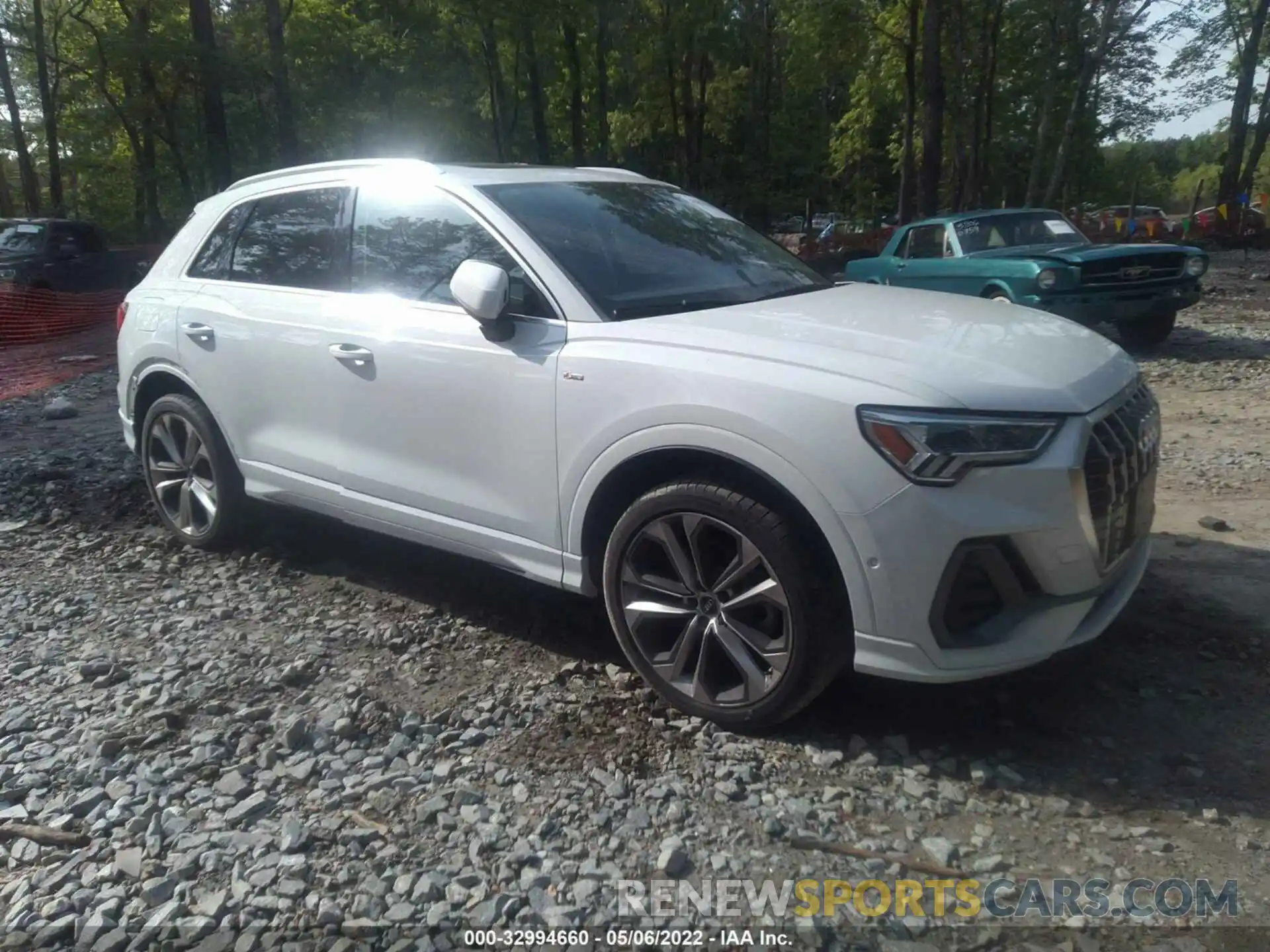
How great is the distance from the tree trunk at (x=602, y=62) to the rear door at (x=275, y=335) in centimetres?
2059

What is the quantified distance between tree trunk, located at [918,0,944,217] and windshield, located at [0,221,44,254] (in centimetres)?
1416

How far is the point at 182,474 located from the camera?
5211 mm

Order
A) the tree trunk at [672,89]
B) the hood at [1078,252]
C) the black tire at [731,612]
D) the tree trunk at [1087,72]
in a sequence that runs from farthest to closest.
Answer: the tree trunk at [672,89] → the tree trunk at [1087,72] → the hood at [1078,252] → the black tire at [731,612]

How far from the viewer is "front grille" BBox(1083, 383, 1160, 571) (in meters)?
2.99

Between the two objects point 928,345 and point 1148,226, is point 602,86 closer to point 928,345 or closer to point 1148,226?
point 1148,226

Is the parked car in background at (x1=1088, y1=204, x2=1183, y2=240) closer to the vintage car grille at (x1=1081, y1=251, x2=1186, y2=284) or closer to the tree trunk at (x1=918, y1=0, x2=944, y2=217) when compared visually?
the tree trunk at (x1=918, y1=0, x2=944, y2=217)

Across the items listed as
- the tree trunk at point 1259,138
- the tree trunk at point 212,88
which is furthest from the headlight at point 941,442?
the tree trunk at point 1259,138

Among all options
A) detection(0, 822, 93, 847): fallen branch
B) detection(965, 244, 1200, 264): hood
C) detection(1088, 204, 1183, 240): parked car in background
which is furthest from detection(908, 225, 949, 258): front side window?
detection(1088, 204, 1183, 240): parked car in background

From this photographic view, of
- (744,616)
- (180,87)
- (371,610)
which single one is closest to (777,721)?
(744,616)

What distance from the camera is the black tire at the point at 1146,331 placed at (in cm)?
1059

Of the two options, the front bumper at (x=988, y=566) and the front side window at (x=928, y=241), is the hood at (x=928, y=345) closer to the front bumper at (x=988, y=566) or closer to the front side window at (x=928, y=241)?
the front bumper at (x=988, y=566)

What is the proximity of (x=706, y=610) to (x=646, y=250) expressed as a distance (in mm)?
1464

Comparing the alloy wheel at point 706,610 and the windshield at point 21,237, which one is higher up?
the windshield at point 21,237

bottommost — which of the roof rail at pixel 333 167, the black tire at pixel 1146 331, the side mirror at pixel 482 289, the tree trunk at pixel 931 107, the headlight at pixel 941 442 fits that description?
the black tire at pixel 1146 331
